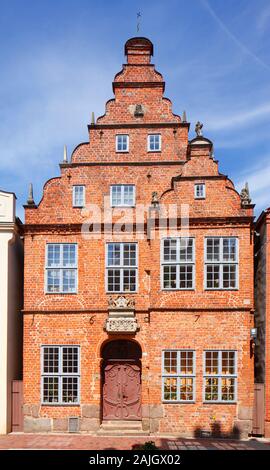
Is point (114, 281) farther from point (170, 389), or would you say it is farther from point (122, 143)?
point (122, 143)

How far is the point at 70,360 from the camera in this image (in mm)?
18297

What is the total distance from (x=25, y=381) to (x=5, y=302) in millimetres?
3206

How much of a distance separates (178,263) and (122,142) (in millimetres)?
5655

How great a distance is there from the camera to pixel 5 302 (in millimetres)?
18328

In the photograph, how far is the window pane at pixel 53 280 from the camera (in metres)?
18.7

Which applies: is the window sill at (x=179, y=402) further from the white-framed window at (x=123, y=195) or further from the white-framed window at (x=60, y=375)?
the white-framed window at (x=123, y=195)

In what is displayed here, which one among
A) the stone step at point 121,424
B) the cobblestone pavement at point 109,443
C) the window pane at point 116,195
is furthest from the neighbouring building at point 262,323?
the window pane at point 116,195

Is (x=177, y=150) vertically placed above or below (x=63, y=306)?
above

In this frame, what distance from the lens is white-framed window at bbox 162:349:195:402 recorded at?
17.6 m

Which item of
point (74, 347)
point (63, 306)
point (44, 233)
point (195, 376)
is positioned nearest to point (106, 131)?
point (44, 233)

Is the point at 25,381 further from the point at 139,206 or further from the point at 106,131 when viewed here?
the point at 106,131

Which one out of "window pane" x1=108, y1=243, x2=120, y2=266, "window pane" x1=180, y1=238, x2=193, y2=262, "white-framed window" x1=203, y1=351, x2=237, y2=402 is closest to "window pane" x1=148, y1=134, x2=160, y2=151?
"window pane" x1=180, y1=238, x2=193, y2=262

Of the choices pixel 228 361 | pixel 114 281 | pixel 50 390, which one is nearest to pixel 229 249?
pixel 228 361

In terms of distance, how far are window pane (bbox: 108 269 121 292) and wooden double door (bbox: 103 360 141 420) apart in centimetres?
303
